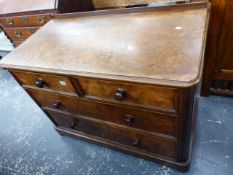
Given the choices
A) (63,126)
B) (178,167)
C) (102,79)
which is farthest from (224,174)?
(63,126)

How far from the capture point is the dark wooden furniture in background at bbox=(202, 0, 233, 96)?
1.11m

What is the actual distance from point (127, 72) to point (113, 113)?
370mm

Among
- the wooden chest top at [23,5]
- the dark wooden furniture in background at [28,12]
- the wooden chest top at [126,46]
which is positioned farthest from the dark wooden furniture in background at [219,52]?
the wooden chest top at [23,5]

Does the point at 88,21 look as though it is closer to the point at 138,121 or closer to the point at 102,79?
the point at 102,79

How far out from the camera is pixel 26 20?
5.87 feet

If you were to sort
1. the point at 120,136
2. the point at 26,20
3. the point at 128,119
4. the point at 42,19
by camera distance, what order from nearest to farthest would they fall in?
the point at 128,119 < the point at 120,136 < the point at 42,19 < the point at 26,20

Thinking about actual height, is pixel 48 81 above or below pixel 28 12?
below

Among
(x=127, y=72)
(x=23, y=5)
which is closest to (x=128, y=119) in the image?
(x=127, y=72)

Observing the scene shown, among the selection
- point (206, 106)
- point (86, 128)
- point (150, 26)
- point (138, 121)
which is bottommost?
point (206, 106)

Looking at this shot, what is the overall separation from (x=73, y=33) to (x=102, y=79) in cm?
46

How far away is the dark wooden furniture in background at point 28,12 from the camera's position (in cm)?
137

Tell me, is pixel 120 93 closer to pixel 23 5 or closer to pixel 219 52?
pixel 219 52

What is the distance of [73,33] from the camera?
1098mm

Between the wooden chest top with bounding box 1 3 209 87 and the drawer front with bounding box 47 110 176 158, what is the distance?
1.66 ft
